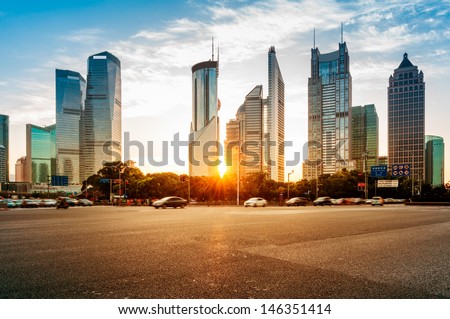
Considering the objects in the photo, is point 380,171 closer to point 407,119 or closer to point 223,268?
point 223,268

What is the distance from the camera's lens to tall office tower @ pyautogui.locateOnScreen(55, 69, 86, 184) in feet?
556

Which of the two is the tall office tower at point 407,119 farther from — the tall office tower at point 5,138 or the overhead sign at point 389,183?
the tall office tower at point 5,138

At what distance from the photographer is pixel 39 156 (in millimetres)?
187625

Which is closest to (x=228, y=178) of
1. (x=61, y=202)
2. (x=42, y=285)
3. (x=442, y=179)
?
(x=61, y=202)

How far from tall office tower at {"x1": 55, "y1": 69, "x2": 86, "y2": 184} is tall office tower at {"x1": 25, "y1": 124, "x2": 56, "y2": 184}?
33.8 ft

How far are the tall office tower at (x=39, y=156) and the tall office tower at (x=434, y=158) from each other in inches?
6752

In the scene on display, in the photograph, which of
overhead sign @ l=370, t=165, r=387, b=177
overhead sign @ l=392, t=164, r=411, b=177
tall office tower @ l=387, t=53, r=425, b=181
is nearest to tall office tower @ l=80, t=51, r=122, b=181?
tall office tower @ l=387, t=53, r=425, b=181

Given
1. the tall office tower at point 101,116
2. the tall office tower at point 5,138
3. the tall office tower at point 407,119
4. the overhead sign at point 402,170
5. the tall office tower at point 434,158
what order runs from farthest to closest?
the tall office tower at point 101,116
the tall office tower at point 5,138
the tall office tower at point 434,158
the tall office tower at point 407,119
the overhead sign at point 402,170

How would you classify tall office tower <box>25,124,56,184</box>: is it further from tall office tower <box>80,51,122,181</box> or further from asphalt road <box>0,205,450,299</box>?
asphalt road <box>0,205,450,299</box>

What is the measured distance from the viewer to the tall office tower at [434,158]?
136 metres

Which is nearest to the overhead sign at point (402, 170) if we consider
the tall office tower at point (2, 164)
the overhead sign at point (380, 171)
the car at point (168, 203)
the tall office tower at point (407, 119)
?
the overhead sign at point (380, 171)

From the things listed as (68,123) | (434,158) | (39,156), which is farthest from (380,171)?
(39,156)

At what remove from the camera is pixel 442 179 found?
14562 centimetres

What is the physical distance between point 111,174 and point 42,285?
88.4 meters
